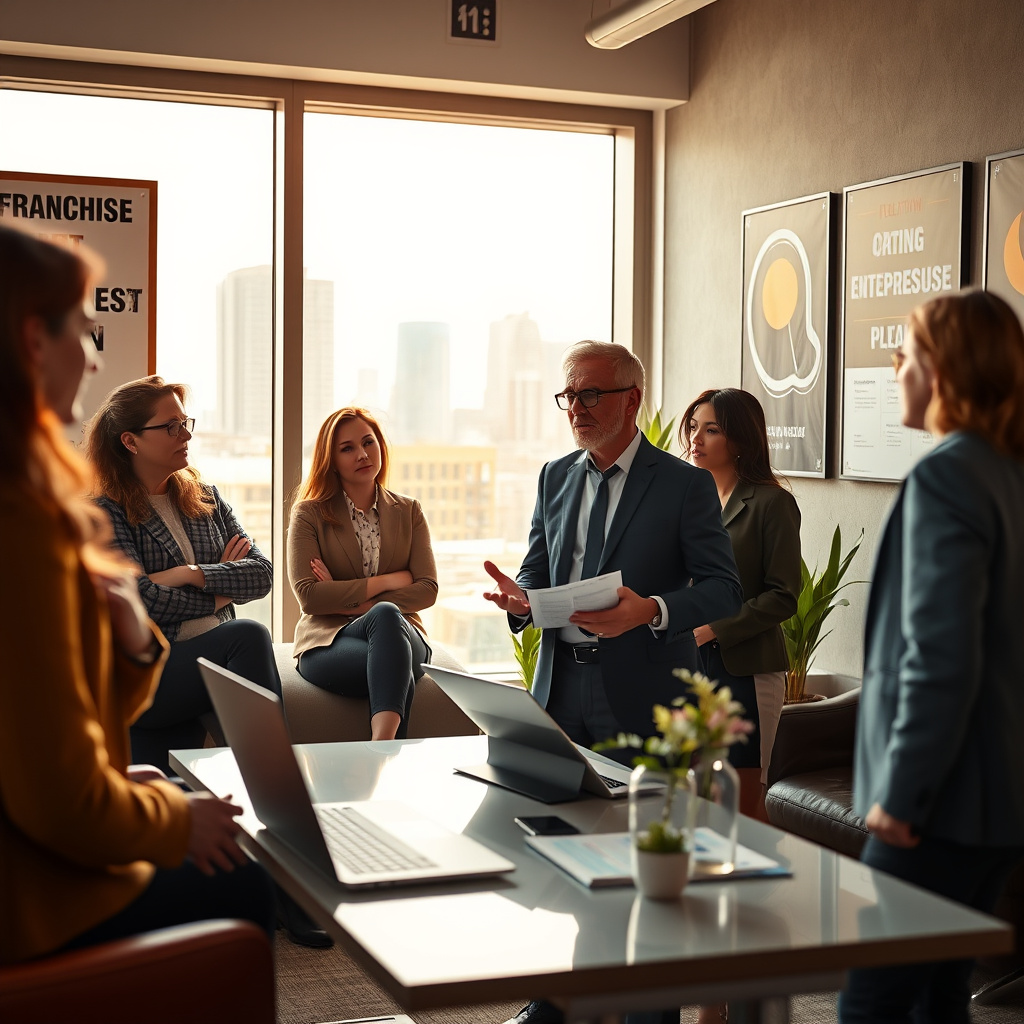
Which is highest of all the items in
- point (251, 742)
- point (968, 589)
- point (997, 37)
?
point (997, 37)

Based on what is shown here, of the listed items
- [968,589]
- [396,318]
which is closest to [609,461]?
[968,589]

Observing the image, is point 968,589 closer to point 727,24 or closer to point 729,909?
point 729,909

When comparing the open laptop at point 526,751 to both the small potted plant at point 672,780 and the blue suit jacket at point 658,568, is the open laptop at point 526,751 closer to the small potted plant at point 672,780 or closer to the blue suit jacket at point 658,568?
the small potted plant at point 672,780

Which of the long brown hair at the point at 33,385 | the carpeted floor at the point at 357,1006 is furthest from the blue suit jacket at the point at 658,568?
the long brown hair at the point at 33,385

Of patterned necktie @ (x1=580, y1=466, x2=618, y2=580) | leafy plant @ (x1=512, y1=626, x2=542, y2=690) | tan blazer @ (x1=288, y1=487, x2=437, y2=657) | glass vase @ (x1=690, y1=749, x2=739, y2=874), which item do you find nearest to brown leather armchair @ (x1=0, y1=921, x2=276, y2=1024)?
glass vase @ (x1=690, y1=749, x2=739, y2=874)

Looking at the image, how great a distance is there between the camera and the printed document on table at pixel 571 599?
2.80 m

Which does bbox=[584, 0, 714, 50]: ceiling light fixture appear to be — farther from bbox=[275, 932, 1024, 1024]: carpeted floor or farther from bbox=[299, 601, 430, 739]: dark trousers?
bbox=[275, 932, 1024, 1024]: carpeted floor

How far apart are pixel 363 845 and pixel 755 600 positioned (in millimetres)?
2292

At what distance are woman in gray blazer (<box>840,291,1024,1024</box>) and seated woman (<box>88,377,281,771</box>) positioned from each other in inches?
97.9

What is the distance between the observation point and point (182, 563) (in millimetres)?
4203

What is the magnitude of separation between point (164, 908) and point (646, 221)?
4894 millimetres

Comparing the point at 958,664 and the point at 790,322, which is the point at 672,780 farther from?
A: the point at 790,322

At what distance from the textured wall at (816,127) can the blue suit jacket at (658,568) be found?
1.55 m

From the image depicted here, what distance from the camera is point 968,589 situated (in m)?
1.82
